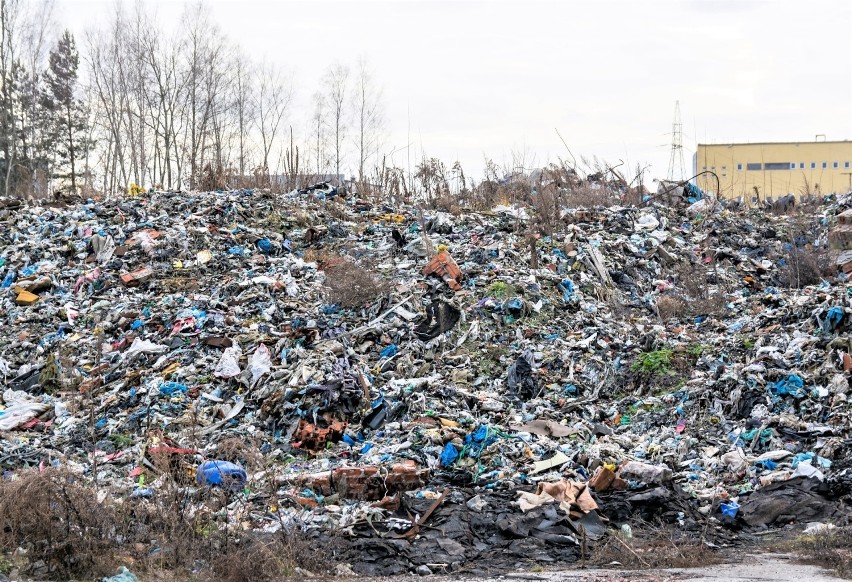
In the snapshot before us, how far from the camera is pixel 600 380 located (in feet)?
28.3

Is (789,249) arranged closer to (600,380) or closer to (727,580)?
(600,380)

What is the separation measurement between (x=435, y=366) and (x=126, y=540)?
4465mm

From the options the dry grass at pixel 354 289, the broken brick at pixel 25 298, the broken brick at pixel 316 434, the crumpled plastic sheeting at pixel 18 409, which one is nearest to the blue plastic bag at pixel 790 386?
the broken brick at pixel 316 434

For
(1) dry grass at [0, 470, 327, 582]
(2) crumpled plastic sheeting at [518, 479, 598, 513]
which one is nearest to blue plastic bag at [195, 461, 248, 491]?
(1) dry grass at [0, 470, 327, 582]

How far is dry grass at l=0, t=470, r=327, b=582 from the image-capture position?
4.64 metres

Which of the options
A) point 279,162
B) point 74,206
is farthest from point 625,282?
point 74,206

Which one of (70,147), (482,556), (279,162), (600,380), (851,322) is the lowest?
(482,556)

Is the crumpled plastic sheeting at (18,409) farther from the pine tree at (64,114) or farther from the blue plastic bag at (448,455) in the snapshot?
the pine tree at (64,114)

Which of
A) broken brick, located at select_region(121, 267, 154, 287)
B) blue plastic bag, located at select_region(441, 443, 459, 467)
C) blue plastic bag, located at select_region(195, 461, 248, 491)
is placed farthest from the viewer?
broken brick, located at select_region(121, 267, 154, 287)

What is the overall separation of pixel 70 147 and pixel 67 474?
2462 centimetres

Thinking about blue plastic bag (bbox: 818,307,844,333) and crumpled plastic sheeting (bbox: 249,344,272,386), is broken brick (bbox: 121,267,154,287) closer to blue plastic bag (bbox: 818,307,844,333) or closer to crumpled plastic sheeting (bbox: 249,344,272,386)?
crumpled plastic sheeting (bbox: 249,344,272,386)

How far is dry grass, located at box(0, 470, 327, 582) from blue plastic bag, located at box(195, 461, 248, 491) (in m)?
0.50

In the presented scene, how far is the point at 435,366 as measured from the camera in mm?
8945

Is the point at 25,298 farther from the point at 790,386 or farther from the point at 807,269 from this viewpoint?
the point at 807,269
